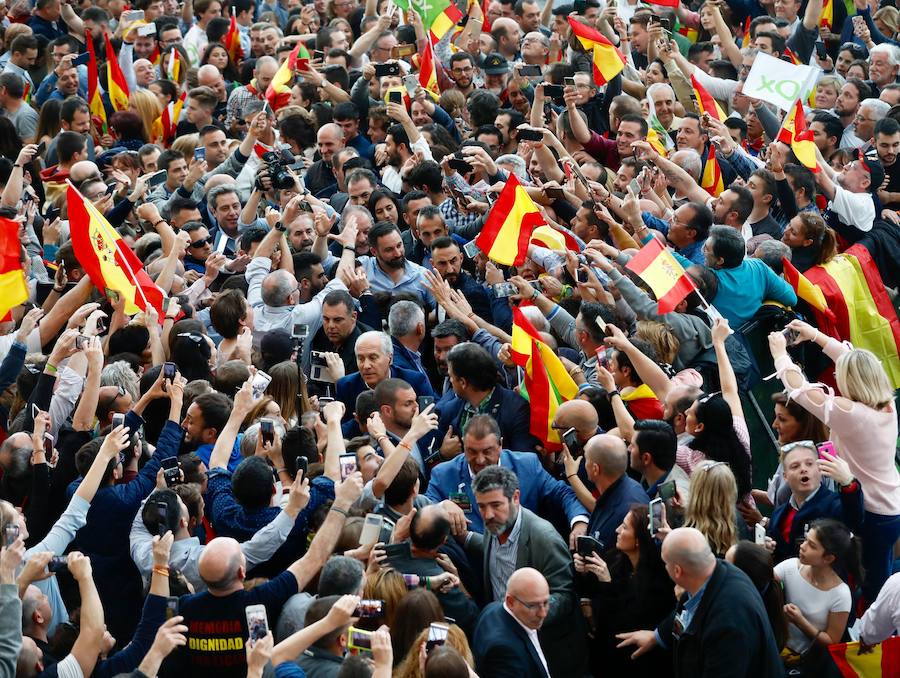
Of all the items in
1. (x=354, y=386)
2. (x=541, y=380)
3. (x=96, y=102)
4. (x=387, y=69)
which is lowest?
(x=96, y=102)

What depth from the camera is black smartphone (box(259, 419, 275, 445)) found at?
8.36 metres

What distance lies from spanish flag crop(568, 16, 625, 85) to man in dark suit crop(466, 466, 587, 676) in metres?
7.48

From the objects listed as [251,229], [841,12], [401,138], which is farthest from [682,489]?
[841,12]

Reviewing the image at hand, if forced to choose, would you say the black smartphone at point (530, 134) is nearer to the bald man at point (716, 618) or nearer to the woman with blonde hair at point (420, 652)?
the bald man at point (716, 618)

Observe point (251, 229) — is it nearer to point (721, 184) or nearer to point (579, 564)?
point (721, 184)

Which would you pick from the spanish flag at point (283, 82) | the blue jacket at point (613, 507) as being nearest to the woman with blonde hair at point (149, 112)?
the spanish flag at point (283, 82)

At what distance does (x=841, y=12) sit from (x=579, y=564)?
11468 mm

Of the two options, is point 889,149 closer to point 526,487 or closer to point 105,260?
point 526,487

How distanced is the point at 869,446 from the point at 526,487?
1.89m

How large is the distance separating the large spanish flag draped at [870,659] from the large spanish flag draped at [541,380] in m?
2.36

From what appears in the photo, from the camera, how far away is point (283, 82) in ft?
47.4

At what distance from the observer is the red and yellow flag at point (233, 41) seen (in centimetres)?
1747

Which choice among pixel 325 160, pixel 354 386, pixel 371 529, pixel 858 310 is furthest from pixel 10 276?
pixel 858 310

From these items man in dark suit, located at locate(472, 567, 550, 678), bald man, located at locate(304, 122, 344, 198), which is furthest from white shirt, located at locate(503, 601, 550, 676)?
bald man, located at locate(304, 122, 344, 198)
